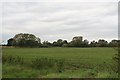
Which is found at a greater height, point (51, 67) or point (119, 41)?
point (119, 41)

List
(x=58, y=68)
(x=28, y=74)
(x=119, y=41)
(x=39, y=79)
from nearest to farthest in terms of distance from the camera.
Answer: (x=119, y=41) < (x=39, y=79) < (x=28, y=74) < (x=58, y=68)

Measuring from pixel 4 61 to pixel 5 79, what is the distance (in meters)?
6.61

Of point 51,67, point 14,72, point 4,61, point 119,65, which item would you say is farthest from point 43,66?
point 119,65

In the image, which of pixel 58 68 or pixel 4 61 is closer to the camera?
pixel 58 68

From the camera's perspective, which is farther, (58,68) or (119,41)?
(58,68)

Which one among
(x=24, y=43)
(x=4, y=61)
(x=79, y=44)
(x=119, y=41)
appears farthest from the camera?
(x=24, y=43)

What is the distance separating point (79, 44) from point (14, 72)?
39.6 metres

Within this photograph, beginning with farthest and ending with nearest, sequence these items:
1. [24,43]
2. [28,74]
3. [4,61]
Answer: [24,43] < [4,61] < [28,74]

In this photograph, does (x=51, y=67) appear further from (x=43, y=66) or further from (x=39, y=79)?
(x=39, y=79)

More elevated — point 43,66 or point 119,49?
point 119,49

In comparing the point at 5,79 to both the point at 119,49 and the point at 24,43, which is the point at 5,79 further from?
the point at 24,43

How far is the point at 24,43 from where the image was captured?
193 feet

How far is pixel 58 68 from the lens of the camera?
1579 centimetres

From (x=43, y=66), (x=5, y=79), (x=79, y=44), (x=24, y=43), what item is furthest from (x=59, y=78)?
(x=24, y=43)
